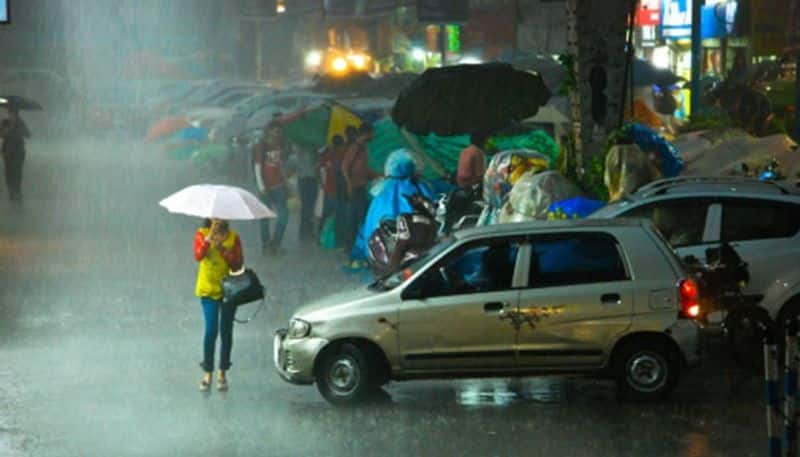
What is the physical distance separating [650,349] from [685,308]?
41 cm

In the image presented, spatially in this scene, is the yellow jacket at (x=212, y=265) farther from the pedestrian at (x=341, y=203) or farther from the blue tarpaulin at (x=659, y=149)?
the pedestrian at (x=341, y=203)

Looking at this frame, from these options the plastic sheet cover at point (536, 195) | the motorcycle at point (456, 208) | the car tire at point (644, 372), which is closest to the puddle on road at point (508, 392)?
the car tire at point (644, 372)

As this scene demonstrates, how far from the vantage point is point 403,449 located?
37.2ft

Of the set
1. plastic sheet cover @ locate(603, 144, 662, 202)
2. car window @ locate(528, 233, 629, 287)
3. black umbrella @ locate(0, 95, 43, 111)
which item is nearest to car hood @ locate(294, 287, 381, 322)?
car window @ locate(528, 233, 629, 287)

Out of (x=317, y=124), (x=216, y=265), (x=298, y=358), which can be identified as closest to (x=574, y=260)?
(x=298, y=358)

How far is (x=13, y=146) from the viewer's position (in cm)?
3103

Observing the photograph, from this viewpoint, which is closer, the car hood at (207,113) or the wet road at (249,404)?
the wet road at (249,404)

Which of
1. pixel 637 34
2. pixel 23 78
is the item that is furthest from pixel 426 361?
pixel 23 78

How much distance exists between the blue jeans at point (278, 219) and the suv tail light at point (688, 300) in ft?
37.8

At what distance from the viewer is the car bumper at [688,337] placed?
41.3ft

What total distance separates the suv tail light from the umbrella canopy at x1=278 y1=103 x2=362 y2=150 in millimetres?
13645

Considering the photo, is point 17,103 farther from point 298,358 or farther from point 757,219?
point 298,358

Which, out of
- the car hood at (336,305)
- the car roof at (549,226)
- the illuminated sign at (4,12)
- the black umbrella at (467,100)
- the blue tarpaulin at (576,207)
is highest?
the illuminated sign at (4,12)

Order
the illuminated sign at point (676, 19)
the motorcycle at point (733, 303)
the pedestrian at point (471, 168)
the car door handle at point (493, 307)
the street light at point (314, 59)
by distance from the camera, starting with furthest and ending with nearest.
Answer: the street light at point (314, 59) → the illuminated sign at point (676, 19) → the pedestrian at point (471, 168) → the motorcycle at point (733, 303) → the car door handle at point (493, 307)
